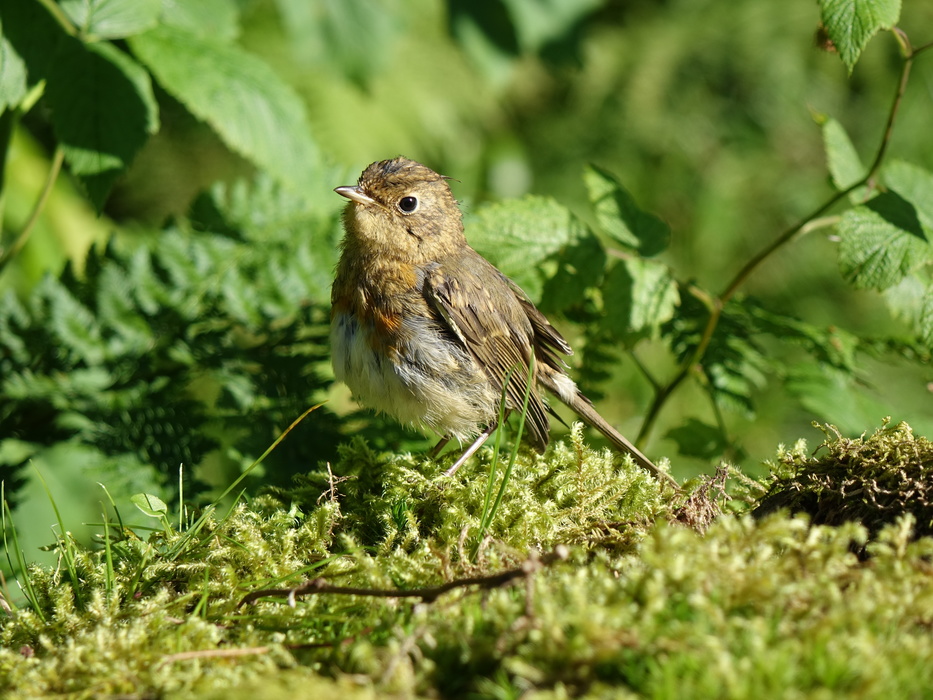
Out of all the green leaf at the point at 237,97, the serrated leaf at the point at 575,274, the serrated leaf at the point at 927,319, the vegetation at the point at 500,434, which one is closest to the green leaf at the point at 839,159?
the vegetation at the point at 500,434

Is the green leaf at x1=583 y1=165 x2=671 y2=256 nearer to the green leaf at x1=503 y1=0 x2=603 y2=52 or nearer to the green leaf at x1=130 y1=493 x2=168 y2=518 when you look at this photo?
the green leaf at x1=130 y1=493 x2=168 y2=518

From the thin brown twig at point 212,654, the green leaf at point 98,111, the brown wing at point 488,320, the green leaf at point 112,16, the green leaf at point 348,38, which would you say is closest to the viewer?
the thin brown twig at point 212,654

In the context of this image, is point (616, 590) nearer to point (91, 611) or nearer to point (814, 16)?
point (91, 611)

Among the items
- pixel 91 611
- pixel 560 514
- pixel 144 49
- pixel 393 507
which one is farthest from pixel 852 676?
pixel 144 49

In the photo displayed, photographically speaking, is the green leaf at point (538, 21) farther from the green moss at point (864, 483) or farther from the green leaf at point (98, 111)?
the green moss at point (864, 483)

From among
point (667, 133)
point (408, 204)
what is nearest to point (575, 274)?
point (408, 204)

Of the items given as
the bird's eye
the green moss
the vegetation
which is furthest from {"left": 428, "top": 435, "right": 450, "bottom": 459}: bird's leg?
the green moss

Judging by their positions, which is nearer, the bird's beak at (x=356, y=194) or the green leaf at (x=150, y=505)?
the green leaf at (x=150, y=505)
